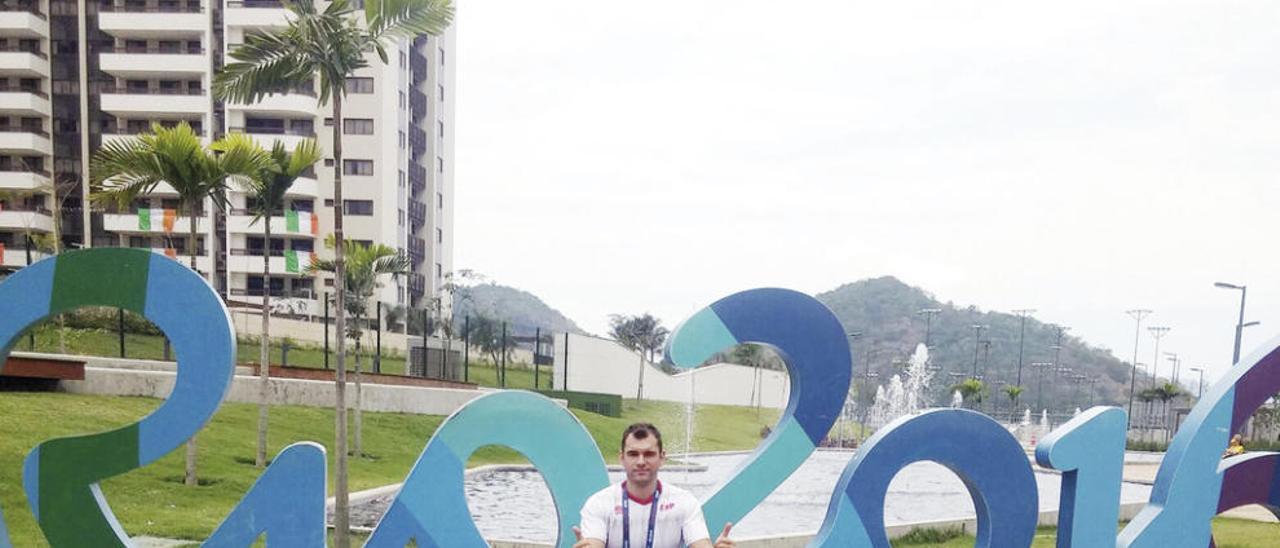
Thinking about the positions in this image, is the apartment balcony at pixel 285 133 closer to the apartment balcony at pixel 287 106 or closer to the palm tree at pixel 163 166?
the apartment balcony at pixel 287 106

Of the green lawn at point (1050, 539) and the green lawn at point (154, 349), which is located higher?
the green lawn at point (1050, 539)

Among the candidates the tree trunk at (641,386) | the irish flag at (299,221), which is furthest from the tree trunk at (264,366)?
the tree trunk at (641,386)

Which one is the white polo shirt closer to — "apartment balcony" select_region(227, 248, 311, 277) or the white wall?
the white wall

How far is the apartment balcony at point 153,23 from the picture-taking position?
4597 cm

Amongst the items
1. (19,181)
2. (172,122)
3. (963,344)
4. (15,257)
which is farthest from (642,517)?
(963,344)

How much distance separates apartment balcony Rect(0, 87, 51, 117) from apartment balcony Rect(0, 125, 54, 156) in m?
1.02

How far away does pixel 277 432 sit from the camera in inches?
839

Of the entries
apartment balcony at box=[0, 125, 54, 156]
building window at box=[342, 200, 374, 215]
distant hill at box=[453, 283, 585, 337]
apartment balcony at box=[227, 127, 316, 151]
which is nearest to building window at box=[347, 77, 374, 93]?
apartment balcony at box=[227, 127, 316, 151]

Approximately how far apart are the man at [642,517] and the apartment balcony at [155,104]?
1914 inches

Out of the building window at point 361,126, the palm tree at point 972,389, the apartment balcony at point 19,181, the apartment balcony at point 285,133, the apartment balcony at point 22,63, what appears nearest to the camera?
the apartment balcony at point 285,133

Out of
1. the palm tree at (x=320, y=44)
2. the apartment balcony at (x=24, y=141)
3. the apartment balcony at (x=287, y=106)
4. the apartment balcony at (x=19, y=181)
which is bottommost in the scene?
the apartment balcony at (x=19, y=181)

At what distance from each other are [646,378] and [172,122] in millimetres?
29865

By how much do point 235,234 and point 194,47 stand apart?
35.4 feet

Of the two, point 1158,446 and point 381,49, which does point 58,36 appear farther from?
point 1158,446
